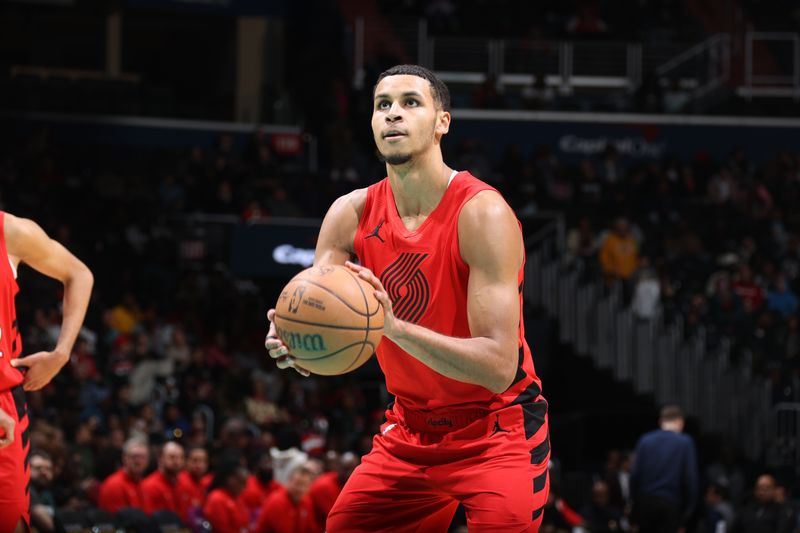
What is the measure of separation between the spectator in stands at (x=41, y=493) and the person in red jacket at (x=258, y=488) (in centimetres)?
173

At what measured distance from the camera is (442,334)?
4.83 meters

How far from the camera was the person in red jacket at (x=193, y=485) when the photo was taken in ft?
36.2

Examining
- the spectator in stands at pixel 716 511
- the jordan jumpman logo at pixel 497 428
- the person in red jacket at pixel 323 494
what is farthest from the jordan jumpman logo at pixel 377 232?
the spectator in stands at pixel 716 511

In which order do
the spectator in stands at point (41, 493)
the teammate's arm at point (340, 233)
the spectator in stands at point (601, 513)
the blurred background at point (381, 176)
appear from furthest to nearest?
the blurred background at point (381, 176)
the spectator in stands at point (601, 513)
the spectator in stands at point (41, 493)
the teammate's arm at point (340, 233)

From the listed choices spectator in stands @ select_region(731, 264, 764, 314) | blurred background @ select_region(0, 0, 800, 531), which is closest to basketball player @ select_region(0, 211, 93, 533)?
blurred background @ select_region(0, 0, 800, 531)

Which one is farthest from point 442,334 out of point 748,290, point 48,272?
point 748,290

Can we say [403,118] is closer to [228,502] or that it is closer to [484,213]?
[484,213]

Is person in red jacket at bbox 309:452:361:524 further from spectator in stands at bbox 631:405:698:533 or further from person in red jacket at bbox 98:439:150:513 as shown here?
spectator in stands at bbox 631:405:698:533

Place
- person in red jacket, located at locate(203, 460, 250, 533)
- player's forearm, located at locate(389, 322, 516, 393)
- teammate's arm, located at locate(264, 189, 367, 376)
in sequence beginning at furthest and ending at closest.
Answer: person in red jacket, located at locate(203, 460, 250, 533)
teammate's arm, located at locate(264, 189, 367, 376)
player's forearm, located at locate(389, 322, 516, 393)

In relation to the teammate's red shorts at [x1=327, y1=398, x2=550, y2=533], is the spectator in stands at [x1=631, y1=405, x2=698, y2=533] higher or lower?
lower

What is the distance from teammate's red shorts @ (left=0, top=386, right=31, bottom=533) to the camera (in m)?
5.57

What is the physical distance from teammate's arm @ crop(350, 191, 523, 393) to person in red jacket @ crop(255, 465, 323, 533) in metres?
6.35

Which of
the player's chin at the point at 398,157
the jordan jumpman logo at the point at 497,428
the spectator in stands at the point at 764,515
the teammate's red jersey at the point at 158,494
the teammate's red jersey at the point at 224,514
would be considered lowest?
the spectator in stands at the point at 764,515

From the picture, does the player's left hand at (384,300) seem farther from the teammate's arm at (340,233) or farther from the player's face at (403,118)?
the teammate's arm at (340,233)
